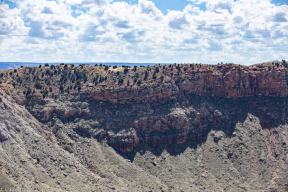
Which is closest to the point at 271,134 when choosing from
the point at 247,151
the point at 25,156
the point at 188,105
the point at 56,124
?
the point at 247,151

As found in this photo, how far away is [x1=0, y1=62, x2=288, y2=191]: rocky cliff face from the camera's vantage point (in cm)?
9569

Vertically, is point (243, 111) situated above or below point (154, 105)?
below

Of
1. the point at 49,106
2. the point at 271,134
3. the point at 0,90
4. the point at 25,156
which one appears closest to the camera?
the point at 25,156

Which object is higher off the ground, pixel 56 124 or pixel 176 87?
pixel 176 87

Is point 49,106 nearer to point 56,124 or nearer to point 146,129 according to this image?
point 56,124

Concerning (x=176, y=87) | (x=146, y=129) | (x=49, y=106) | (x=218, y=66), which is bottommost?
(x=146, y=129)

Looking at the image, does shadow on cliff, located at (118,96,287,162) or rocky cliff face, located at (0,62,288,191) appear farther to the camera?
shadow on cliff, located at (118,96,287,162)

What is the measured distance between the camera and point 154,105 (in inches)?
4230

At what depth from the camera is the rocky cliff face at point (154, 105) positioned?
95688 mm

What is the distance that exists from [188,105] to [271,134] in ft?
99.3

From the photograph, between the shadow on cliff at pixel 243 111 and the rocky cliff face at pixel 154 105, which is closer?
the rocky cliff face at pixel 154 105

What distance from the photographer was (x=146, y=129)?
10169 centimetres

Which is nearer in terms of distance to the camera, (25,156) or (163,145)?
(25,156)

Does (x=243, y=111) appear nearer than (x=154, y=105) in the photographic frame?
No
